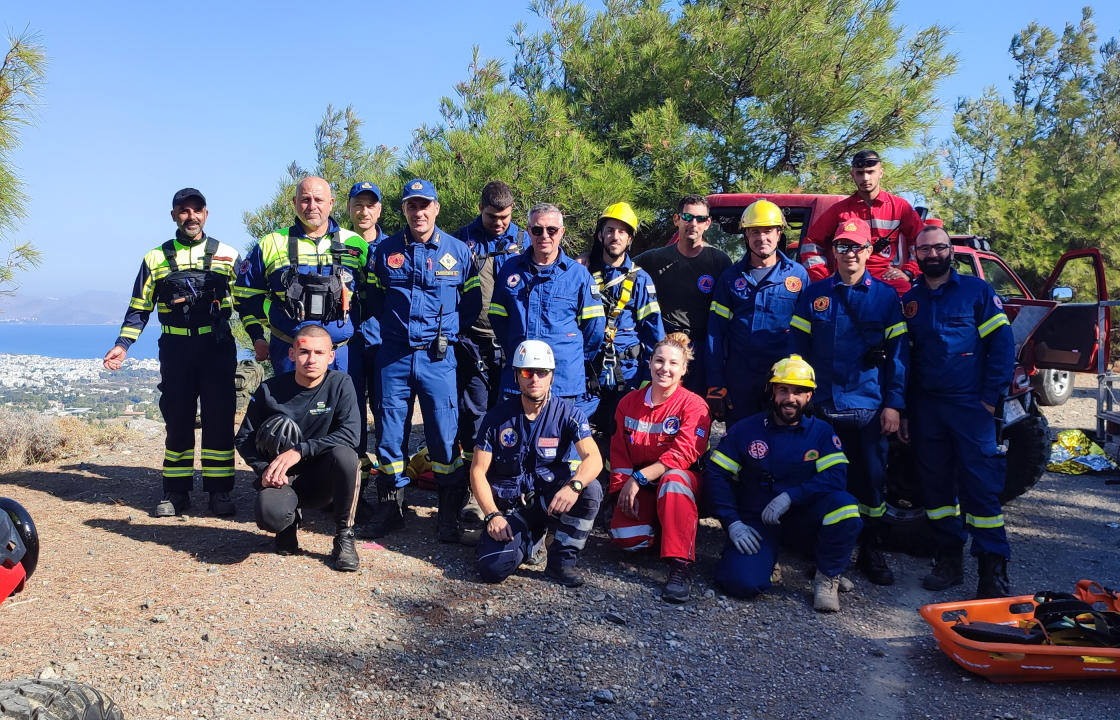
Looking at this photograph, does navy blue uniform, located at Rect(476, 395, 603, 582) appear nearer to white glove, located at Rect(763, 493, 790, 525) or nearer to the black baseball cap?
white glove, located at Rect(763, 493, 790, 525)

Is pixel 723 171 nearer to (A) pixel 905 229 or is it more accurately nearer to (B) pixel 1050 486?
(A) pixel 905 229

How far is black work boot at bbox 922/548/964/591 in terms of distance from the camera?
4719mm

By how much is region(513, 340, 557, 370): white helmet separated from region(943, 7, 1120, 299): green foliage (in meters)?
12.1

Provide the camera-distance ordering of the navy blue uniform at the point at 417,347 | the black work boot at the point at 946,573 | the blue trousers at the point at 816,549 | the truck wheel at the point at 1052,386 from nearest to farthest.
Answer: the blue trousers at the point at 816,549 → the black work boot at the point at 946,573 → the navy blue uniform at the point at 417,347 → the truck wheel at the point at 1052,386

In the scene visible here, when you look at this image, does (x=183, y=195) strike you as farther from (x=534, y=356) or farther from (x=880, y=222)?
(x=880, y=222)

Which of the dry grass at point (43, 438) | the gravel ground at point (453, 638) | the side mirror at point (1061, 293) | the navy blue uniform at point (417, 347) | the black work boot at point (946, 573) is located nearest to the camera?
the gravel ground at point (453, 638)

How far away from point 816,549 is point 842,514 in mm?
278

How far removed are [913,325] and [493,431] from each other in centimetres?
261

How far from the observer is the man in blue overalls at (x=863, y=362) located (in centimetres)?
481

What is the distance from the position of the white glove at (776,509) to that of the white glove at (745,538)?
0.10 m

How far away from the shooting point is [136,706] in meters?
3.05

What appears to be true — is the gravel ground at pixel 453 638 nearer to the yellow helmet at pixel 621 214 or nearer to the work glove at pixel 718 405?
the work glove at pixel 718 405

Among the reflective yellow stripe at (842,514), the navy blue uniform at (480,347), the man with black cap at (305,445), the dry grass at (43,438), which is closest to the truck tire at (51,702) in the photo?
the man with black cap at (305,445)

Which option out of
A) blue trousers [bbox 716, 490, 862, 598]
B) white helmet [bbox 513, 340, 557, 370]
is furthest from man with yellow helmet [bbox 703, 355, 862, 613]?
white helmet [bbox 513, 340, 557, 370]
